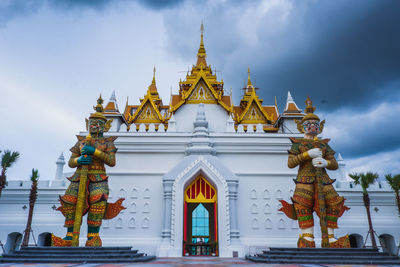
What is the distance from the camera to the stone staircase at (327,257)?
5957 millimetres

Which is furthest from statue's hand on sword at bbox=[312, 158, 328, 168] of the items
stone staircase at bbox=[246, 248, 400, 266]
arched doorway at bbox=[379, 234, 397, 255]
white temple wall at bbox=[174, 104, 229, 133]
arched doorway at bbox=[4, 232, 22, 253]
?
arched doorway at bbox=[4, 232, 22, 253]

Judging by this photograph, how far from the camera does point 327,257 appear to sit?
6.03 m

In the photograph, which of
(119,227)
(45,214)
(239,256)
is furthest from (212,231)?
(45,214)

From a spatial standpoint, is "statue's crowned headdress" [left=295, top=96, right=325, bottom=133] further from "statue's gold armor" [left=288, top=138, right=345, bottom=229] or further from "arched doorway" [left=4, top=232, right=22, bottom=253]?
"arched doorway" [left=4, top=232, right=22, bottom=253]

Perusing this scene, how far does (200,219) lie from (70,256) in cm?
498

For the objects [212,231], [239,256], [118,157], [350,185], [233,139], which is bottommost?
[239,256]

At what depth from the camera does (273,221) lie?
34.1 ft

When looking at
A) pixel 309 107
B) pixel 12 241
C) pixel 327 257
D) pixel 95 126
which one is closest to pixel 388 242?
pixel 309 107

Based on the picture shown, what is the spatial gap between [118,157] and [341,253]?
8487 millimetres

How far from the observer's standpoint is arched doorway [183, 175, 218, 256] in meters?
9.61

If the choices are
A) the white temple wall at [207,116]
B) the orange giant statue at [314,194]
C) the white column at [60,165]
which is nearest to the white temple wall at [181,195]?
the orange giant statue at [314,194]

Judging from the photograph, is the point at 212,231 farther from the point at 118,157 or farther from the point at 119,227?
the point at 118,157

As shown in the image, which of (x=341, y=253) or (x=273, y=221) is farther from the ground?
(x=273, y=221)

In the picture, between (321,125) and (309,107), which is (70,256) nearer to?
(321,125)
